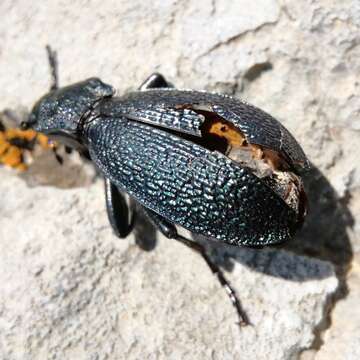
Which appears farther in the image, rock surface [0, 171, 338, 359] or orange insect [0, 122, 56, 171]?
orange insect [0, 122, 56, 171]

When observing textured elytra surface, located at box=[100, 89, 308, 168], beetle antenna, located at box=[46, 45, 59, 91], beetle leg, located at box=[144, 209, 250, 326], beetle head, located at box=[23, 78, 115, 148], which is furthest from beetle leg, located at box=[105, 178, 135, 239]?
beetle antenna, located at box=[46, 45, 59, 91]

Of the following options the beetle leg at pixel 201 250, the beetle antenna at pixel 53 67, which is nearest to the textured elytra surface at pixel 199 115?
the beetle leg at pixel 201 250

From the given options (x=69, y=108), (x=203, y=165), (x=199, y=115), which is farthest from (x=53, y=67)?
(x=203, y=165)

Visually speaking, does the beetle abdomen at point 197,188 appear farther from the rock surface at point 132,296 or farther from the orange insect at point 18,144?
the orange insect at point 18,144

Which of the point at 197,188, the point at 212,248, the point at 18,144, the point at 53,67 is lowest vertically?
the point at 212,248

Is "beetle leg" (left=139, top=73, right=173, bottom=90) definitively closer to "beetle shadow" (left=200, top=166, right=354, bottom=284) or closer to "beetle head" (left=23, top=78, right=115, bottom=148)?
"beetle head" (left=23, top=78, right=115, bottom=148)

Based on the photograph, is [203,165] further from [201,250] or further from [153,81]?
[153,81]
